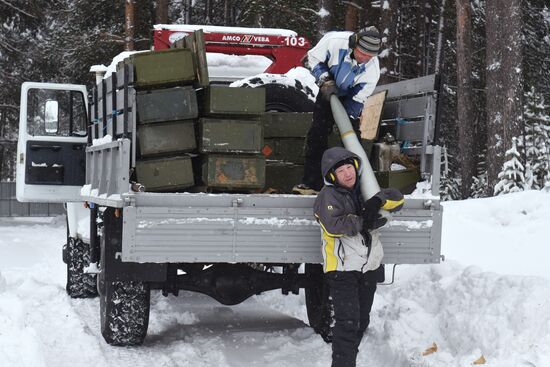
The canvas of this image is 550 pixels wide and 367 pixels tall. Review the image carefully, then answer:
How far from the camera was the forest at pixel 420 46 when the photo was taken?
1467cm

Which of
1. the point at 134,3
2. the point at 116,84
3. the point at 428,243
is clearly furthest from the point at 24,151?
the point at 134,3

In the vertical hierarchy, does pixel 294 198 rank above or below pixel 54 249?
above

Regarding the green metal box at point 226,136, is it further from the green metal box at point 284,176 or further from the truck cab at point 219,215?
the green metal box at point 284,176

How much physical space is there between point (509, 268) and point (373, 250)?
2.98m

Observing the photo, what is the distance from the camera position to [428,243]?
6219 millimetres

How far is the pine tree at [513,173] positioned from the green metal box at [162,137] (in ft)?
30.8

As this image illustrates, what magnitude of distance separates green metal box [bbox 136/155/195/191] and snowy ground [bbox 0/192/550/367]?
4.42 feet

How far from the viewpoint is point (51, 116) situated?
9219 mm

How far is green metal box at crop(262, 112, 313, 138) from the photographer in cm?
710

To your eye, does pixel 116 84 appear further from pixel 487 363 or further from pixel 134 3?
pixel 134 3

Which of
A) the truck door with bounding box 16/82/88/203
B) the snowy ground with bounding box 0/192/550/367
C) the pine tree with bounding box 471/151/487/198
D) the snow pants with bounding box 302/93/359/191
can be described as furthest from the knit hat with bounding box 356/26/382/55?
the pine tree with bounding box 471/151/487/198

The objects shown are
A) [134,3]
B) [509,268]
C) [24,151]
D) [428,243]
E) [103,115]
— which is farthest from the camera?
[134,3]

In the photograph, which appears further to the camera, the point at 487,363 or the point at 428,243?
the point at 428,243

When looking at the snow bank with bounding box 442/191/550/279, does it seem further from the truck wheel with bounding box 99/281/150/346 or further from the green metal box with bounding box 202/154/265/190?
the truck wheel with bounding box 99/281/150/346
